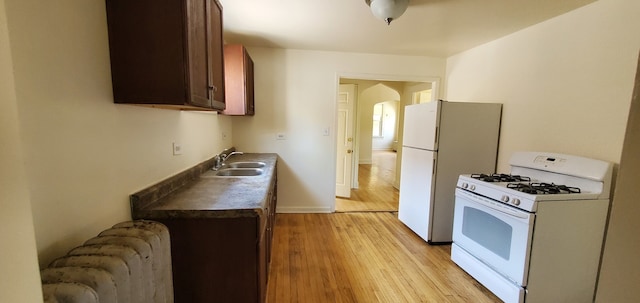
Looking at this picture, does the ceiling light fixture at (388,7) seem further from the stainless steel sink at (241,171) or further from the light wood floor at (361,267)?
the light wood floor at (361,267)

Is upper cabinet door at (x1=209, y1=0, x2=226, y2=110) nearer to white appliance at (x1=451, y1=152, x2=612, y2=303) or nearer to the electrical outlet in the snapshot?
the electrical outlet

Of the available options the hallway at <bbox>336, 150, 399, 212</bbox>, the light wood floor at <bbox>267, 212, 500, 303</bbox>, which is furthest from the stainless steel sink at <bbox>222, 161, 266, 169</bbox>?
the hallway at <bbox>336, 150, 399, 212</bbox>

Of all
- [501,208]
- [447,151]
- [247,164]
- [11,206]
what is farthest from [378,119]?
[11,206]

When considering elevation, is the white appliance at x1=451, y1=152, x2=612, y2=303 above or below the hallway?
above

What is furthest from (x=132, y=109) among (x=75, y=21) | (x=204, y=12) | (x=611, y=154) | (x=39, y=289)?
(x=611, y=154)

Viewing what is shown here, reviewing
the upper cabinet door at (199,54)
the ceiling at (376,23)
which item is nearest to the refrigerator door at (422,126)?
the ceiling at (376,23)

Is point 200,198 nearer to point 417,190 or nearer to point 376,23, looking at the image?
point 376,23

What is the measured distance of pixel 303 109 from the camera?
3654 millimetres

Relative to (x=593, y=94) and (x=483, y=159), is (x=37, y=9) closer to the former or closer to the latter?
(x=593, y=94)

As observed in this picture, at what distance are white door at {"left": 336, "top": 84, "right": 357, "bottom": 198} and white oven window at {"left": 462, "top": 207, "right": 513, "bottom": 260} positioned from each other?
231cm

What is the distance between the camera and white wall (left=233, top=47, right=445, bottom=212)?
3.57 m

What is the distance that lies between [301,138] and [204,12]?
7.58 feet

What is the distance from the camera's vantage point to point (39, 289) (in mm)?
502

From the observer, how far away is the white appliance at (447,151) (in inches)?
111
